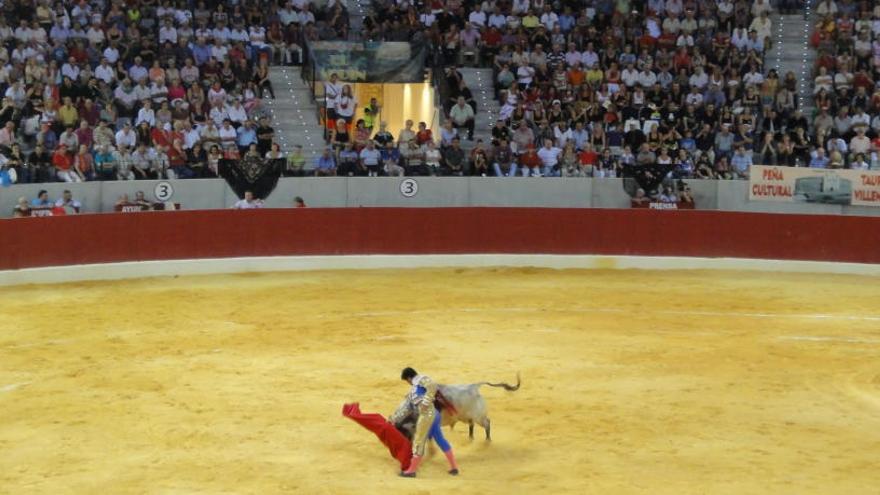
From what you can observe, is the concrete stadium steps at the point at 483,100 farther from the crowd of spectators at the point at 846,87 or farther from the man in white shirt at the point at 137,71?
the man in white shirt at the point at 137,71

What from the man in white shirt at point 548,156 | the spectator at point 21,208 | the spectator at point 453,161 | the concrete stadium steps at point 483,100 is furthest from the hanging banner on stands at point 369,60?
the spectator at point 21,208

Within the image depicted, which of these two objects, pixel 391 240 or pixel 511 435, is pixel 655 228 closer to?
pixel 391 240

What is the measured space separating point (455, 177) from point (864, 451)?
13675mm

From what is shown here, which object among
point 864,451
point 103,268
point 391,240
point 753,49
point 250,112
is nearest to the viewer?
point 864,451

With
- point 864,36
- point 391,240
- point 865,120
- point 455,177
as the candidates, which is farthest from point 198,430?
point 864,36

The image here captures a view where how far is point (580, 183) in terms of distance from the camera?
24969 mm

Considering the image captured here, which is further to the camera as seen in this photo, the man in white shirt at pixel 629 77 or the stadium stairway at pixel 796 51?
the stadium stairway at pixel 796 51

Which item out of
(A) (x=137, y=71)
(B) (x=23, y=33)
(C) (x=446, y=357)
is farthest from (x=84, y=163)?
(C) (x=446, y=357)

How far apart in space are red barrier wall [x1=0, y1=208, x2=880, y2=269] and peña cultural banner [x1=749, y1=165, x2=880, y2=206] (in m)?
0.92

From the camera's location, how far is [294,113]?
26.5 metres

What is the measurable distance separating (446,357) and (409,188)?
362 inches

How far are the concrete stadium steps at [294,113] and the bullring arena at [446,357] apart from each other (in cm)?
302

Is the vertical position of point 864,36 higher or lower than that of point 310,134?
higher

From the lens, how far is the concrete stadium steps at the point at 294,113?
25.9m
